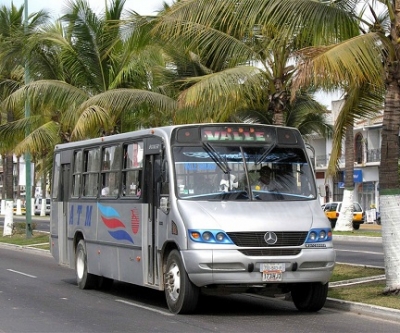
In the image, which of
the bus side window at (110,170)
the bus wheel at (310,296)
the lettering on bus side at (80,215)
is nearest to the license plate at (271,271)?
the bus wheel at (310,296)

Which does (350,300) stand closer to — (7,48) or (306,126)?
(7,48)

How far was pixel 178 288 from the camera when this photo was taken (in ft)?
40.6

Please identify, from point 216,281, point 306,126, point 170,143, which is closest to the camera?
point 216,281

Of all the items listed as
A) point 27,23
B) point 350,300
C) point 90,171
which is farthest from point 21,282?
point 27,23

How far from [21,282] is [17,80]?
19.3 metres

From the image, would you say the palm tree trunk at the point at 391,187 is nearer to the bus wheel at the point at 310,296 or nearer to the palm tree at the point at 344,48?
the palm tree at the point at 344,48

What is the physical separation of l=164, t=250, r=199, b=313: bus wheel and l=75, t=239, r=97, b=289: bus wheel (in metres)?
4.13

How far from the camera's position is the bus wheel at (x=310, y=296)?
12.6 m

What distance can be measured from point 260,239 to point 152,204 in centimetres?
224

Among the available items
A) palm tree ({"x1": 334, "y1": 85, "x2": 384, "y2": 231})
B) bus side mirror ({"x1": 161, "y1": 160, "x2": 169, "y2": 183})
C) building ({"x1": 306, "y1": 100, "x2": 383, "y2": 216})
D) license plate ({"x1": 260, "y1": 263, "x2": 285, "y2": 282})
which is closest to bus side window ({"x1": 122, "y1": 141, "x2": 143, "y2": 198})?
bus side mirror ({"x1": 161, "y1": 160, "x2": 169, "y2": 183})

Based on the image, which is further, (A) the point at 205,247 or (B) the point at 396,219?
(B) the point at 396,219

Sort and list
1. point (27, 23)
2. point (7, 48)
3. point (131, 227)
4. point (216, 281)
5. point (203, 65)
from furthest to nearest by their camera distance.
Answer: point (27, 23) < point (7, 48) < point (203, 65) < point (131, 227) < point (216, 281)

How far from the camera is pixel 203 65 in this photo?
73.6ft

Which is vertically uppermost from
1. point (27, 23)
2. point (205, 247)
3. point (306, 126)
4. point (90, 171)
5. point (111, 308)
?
point (27, 23)
